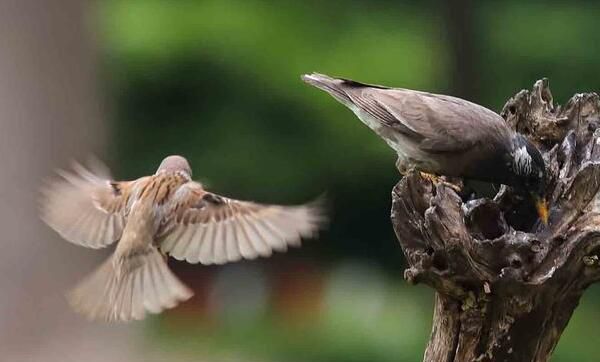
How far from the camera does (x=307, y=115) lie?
230 inches

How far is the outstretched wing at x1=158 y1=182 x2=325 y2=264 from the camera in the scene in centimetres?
258

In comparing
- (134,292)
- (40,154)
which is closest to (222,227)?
(134,292)

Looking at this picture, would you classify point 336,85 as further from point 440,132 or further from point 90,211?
point 90,211

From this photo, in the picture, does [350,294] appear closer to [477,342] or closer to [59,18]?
[59,18]

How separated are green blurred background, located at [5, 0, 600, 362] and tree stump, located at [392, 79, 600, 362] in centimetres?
273

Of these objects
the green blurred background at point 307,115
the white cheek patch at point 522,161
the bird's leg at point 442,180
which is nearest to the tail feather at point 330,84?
the bird's leg at point 442,180

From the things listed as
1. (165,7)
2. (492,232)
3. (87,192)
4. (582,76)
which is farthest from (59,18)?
(492,232)

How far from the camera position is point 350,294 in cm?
600

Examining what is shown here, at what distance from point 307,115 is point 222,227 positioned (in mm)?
3205

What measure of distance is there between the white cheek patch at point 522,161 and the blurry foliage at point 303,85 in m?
2.53

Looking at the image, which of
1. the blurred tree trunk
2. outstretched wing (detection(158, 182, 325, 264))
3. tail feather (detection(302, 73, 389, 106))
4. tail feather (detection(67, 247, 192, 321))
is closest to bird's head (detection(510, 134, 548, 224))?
outstretched wing (detection(158, 182, 325, 264))

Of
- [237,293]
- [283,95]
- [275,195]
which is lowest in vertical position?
[237,293]

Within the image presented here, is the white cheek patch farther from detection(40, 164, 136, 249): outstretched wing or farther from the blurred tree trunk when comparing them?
the blurred tree trunk

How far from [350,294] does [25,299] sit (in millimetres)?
1934
